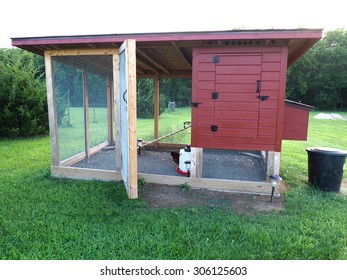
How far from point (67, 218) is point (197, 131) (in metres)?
2.16

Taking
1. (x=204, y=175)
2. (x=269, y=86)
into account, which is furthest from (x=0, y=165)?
(x=269, y=86)

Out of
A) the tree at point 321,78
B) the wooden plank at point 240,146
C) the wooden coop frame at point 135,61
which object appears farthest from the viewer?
the tree at point 321,78

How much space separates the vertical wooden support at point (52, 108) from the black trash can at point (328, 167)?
13.6 ft

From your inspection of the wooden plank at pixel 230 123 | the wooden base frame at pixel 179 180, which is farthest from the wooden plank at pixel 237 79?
the wooden base frame at pixel 179 180

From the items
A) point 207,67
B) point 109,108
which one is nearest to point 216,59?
point 207,67

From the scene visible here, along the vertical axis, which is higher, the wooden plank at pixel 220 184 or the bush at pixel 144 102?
the bush at pixel 144 102

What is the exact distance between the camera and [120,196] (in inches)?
139

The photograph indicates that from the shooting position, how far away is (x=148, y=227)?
2709mm

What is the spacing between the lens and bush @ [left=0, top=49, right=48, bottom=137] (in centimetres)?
867

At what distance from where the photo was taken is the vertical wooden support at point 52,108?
417 cm

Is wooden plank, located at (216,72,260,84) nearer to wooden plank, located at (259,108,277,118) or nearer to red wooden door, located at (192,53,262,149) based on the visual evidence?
red wooden door, located at (192,53,262,149)

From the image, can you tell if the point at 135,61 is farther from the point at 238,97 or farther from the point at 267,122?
the point at 267,122

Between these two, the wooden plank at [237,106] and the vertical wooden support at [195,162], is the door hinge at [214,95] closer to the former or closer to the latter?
the wooden plank at [237,106]

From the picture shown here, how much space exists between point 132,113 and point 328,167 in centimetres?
305
